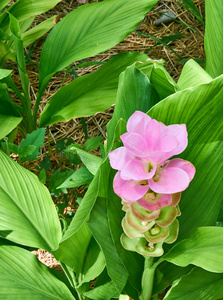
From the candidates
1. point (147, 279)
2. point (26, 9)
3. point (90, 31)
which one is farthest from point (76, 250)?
point (26, 9)

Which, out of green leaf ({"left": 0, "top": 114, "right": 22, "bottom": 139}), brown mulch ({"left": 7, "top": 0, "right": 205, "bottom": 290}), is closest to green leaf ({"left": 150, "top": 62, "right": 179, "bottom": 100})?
green leaf ({"left": 0, "top": 114, "right": 22, "bottom": 139})

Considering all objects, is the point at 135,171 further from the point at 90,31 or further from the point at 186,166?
the point at 90,31

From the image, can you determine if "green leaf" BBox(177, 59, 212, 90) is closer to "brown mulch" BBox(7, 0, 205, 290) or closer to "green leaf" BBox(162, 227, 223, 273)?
"green leaf" BBox(162, 227, 223, 273)

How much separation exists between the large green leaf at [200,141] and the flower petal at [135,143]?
0.56 ft

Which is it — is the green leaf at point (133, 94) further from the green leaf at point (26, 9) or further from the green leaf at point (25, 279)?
the green leaf at point (26, 9)

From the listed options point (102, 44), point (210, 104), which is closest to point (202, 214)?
point (210, 104)

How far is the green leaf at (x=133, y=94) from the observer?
0.79 m

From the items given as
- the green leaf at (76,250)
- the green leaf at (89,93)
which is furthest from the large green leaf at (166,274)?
the green leaf at (89,93)

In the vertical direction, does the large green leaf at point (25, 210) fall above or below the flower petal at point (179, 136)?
below

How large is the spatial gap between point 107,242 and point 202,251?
18 cm

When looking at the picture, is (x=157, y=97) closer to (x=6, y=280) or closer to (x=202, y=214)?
(x=202, y=214)

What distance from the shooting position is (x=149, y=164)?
540mm

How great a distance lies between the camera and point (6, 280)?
2.72 feet

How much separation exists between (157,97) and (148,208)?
0.33 m
